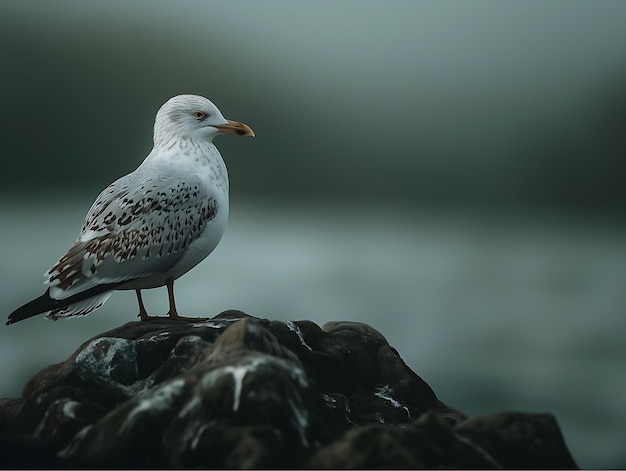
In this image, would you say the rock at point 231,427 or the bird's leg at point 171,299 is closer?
the rock at point 231,427

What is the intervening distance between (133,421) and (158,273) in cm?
232

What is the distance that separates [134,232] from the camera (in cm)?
671

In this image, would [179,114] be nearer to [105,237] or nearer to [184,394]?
[105,237]

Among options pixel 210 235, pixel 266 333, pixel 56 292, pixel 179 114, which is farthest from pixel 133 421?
pixel 179 114

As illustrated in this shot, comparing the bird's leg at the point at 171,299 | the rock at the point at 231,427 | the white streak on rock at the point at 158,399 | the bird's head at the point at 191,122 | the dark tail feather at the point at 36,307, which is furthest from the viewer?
the bird's head at the point at 191,122

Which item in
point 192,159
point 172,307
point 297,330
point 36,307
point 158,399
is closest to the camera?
point 158,399

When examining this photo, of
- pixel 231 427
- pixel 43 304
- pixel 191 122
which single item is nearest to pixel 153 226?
pixel 43 304

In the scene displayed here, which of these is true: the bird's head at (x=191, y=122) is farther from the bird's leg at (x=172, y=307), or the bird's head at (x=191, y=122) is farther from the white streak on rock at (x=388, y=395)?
the white streak on rock at (x=388, y=395)

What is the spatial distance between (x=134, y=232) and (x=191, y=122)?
123 centimetres

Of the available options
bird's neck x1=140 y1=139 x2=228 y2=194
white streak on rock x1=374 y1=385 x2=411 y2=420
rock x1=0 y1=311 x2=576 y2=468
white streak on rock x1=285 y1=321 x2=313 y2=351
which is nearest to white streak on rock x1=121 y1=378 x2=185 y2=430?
rock x1=0 y1=311 x2=576 y2=468

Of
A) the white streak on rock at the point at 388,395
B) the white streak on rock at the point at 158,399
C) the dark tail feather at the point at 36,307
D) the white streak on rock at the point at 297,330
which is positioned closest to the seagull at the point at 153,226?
the dark tail feather at the point at 36,307

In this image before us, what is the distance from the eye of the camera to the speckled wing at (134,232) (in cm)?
655

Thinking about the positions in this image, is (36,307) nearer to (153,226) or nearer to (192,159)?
(153,226)

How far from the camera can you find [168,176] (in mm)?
7004
